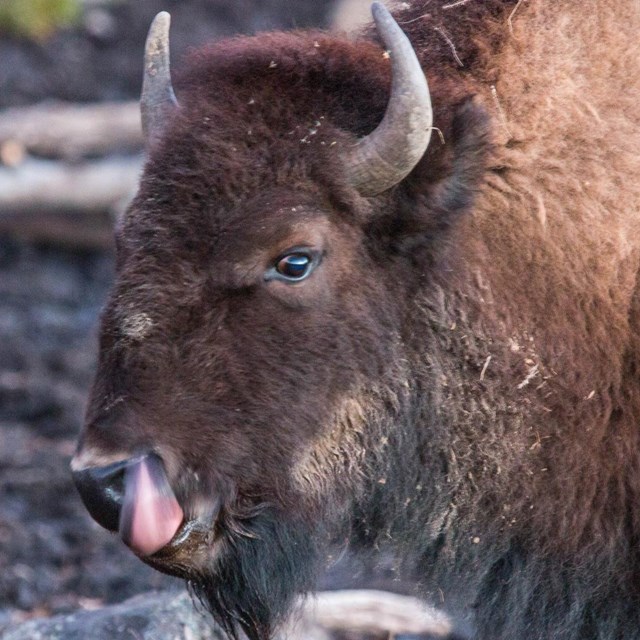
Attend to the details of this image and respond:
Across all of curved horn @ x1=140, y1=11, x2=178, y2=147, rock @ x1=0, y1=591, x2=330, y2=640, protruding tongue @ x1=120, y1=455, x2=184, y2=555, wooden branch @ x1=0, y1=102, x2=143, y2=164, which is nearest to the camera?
protruding tongue @ x1=120, y1=455, x2=184, y2=555

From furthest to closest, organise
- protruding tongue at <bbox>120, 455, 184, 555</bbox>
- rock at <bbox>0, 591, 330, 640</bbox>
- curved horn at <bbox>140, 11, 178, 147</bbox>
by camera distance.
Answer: rock at <bbox>0, 591, 330, 640</bbox>, curved horn at <bbox>140, 11, 178, 147</bbox>, protruding tongue at <bbox>120, 455, 184, 555</bbox>

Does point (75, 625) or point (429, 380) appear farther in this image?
point (75, 625)

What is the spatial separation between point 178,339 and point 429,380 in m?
0.81

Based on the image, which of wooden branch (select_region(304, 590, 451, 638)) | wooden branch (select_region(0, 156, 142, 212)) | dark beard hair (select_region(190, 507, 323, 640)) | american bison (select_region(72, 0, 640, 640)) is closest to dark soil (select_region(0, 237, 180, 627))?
wooden branch (select_region(0, 156, 142, 212))

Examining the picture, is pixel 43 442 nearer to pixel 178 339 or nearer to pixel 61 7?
pixel 178 339

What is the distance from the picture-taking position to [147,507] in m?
3.50

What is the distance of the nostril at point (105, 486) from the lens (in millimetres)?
3500

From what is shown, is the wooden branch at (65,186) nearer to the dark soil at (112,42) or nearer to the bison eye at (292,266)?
the dark soil at (112,42)

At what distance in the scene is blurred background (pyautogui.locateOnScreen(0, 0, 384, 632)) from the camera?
6094 mm

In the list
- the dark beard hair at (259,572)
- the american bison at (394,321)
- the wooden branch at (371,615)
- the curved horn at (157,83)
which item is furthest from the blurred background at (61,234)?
the dark beard hair at (259,572)

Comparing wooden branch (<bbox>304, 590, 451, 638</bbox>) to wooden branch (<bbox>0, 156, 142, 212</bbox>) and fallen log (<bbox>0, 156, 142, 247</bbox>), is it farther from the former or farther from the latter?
wooden branch (<bbox>0, 156, 142, 212</bbox>)

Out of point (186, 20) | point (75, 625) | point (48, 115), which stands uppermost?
point (75, 625)

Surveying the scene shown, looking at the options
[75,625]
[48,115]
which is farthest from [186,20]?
[75,625]

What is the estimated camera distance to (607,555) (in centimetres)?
405
